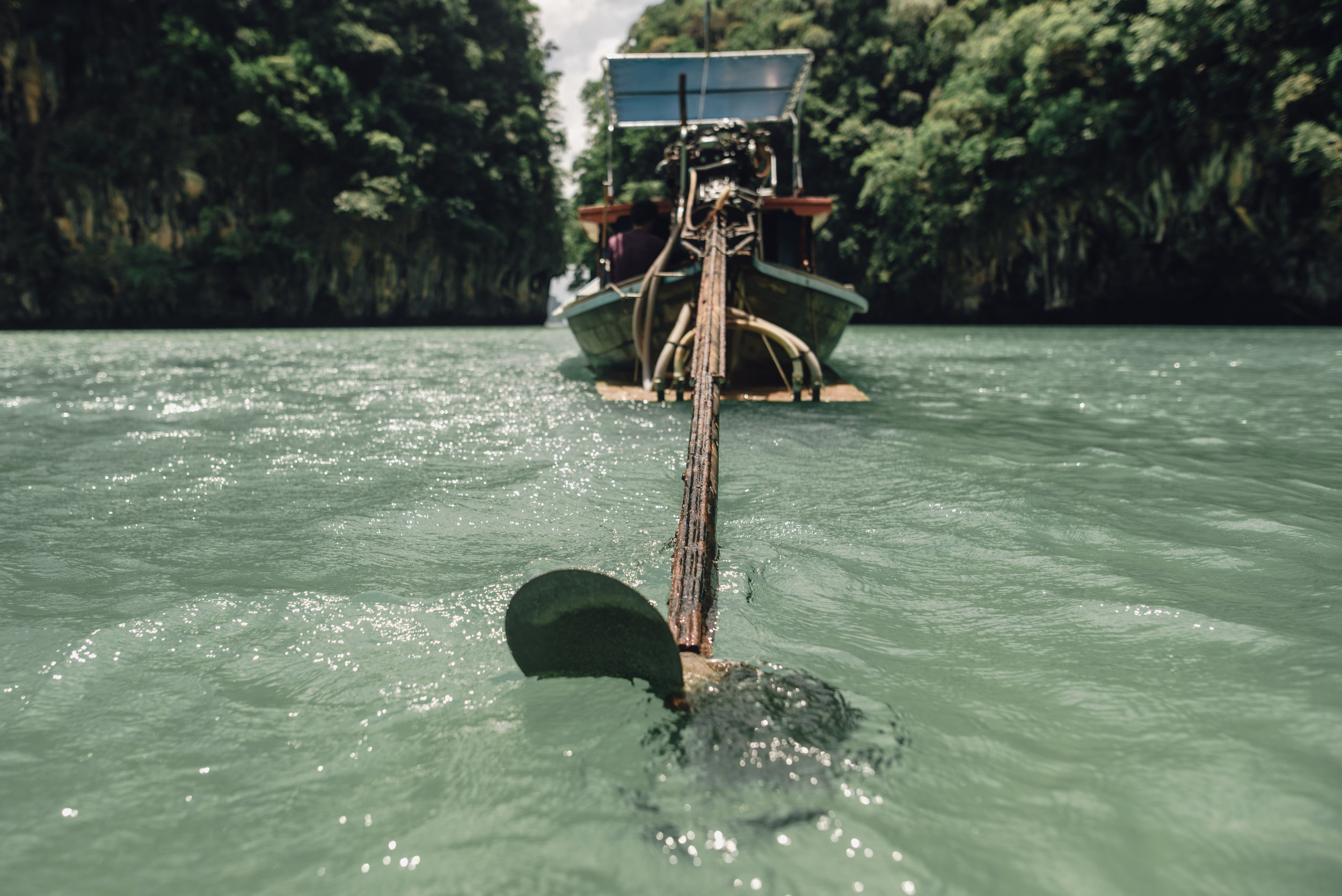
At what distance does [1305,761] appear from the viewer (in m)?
1.47

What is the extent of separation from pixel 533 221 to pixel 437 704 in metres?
33.3

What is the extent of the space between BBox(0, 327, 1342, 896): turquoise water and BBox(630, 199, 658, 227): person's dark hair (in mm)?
5118

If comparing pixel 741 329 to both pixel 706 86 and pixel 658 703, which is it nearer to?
pixel 706 86

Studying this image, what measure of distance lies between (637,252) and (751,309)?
5.79 ft

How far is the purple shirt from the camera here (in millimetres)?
8508

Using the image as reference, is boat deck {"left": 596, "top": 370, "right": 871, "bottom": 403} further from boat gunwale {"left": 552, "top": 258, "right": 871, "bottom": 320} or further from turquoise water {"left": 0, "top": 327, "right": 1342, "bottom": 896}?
turquoise water {"left": 0, "top": 327, "right": 1342, "bottom": 896}

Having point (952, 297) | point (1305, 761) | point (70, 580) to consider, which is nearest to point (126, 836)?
point (70, 580)

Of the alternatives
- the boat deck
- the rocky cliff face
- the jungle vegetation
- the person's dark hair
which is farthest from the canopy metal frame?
the rocky cliff face

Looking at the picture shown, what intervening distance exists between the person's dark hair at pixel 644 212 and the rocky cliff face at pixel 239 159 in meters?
21.0

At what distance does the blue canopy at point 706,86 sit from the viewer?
9188 millimetres

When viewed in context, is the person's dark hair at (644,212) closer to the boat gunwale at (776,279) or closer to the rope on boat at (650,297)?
the boat gunwale at (776,279)

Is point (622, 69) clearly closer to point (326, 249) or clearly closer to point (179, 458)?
point (179, 458)

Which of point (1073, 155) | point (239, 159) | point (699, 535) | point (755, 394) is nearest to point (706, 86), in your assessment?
point (755, 394)

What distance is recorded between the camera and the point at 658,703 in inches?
66.7
